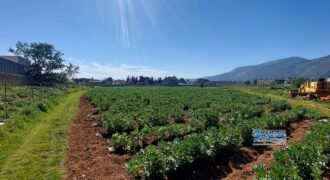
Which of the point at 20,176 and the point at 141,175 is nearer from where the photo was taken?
the point at 141,175

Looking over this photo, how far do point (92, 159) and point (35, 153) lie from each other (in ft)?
Answer: 8.48

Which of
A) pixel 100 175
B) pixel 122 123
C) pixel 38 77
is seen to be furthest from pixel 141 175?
pixel 38 77

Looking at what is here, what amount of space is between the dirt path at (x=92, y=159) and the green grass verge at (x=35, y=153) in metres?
0.36

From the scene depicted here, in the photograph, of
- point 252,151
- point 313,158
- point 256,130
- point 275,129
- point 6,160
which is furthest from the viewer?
point 275,129

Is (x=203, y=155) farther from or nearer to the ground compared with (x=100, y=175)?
farther from the ground

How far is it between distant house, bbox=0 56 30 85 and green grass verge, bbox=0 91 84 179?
1777 inches

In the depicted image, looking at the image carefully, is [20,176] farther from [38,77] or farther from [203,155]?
[38,77]

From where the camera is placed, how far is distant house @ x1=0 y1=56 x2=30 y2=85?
63.5m

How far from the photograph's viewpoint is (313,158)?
8883 millimetres

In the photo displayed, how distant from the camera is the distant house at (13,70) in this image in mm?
63531

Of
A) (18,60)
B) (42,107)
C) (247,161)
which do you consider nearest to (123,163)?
(247,161)

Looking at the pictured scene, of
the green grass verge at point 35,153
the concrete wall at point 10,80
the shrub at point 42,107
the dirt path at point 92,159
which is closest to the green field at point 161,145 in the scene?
the green grass verge at point 35,153

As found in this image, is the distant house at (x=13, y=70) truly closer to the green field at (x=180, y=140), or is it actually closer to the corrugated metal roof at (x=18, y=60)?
the corrugated metal roof at (x=18, y=60)

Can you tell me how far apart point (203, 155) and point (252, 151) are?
11.2 feet
